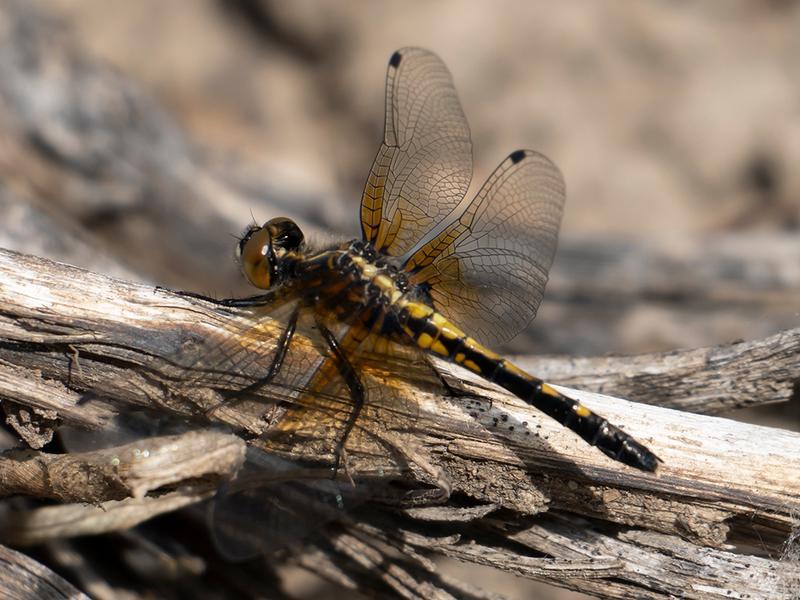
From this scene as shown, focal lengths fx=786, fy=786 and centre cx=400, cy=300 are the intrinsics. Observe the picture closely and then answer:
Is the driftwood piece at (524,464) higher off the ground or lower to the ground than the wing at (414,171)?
lower

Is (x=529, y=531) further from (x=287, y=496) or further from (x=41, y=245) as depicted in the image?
(x=41, y=245)

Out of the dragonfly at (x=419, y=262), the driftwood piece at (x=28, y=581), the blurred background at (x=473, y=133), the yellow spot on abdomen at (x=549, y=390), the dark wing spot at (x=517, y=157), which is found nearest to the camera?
the driftwood piece at (x=28, y=581)

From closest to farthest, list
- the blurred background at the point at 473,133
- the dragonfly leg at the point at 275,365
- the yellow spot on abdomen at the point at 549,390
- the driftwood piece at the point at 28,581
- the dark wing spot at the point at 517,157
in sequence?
the driftwood piece at the point at 28,581 < the dragonfly leg at the point at 275,365 < the yellow spot on abdomen at the point at 549,390 < the dark wing spot at the point at 517,157 < the blurred background at the point at 473,133

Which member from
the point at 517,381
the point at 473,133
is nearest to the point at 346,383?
the point at 517,381

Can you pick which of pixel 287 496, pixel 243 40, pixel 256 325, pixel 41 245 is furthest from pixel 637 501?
pixel 243 40

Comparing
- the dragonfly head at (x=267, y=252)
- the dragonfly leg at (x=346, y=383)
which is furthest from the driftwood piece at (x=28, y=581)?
the dragonfly head at (x=267, y=252)

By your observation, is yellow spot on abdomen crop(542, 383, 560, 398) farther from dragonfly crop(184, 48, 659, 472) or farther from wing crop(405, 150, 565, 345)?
wing crop(405, 150, 565, 345)

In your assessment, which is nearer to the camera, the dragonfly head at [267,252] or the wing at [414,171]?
the dragonfly head at [267,252]

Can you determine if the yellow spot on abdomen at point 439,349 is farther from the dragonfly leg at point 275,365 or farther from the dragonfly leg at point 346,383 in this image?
the dragonfly leg at point 275,365
